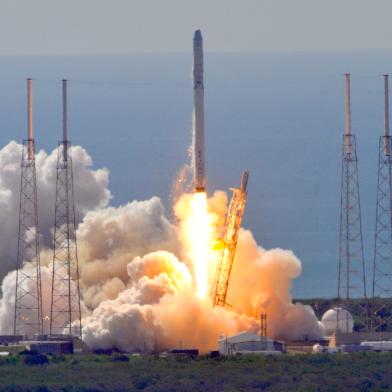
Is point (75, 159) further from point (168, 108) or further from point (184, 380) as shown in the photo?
point (168, 108)

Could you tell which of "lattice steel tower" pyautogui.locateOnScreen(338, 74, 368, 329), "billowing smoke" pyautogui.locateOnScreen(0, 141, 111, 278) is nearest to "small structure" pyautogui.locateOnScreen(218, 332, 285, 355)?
"lattice steel tower" pyautogui.locateOnScreen(338, 74, 368, 329)

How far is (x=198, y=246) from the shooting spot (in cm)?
5441

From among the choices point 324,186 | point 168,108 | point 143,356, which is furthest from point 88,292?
point 168,108

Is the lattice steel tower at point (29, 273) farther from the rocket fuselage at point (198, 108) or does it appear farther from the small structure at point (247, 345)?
the small structure at point (247, 345)

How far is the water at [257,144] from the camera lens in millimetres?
109062

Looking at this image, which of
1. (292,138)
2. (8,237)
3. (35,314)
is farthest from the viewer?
(292,138)

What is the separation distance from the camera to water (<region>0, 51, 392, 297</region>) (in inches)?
4294

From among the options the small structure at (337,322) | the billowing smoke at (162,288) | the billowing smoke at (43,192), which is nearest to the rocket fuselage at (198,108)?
the billowing smoke at (162,288)

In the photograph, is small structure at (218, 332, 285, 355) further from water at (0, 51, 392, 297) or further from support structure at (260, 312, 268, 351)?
water at (0, 51, 392, 297)

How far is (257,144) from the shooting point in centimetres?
14112

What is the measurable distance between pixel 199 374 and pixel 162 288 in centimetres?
426

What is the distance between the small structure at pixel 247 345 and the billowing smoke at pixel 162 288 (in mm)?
405

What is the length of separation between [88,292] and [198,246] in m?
5.77

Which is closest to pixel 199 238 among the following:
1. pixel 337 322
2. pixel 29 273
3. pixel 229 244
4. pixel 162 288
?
pixel 229 244
